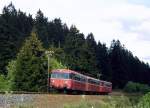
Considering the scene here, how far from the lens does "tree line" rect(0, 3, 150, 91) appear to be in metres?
72.1

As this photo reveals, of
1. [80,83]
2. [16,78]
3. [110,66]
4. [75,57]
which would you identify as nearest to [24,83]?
[16,78]

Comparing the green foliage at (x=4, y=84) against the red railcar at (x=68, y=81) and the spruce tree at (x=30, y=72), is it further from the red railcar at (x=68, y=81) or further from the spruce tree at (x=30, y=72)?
the red railcar at (x=68, y=81)

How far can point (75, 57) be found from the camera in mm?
110562

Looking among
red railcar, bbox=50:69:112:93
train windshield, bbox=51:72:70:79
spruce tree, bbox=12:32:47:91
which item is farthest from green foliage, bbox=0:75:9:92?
train windshield, bbox=51:72:70:79

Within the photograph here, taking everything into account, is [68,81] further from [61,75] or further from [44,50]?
[44,50]

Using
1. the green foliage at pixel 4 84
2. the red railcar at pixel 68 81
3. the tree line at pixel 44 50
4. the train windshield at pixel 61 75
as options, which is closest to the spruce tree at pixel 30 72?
the tree line at pixel 44 50

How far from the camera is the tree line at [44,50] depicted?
2837 inches

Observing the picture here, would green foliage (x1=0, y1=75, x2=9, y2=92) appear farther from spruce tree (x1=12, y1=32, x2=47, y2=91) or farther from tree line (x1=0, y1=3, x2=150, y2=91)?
spruce tree (x1=12, y1=32, x2=47, y2=91)

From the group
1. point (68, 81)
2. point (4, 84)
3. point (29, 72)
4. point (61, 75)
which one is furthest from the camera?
point (4, 84)

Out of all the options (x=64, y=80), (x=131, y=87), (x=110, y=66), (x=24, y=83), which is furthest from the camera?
(x=110, y=66)

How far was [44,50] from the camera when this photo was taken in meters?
77.0

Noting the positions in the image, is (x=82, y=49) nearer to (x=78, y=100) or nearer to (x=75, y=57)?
(x=75, y=57)

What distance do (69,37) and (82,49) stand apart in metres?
3.73

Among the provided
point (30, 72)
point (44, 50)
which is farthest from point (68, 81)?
point (44, 50)
